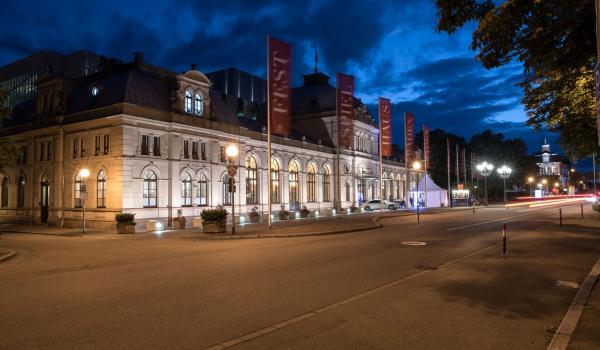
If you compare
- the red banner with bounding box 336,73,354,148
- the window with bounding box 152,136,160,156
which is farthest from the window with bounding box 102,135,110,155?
the red banner with bounding box 336,73,354,148

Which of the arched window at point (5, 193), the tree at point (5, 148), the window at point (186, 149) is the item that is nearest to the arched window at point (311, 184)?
the window at point (186, 149)

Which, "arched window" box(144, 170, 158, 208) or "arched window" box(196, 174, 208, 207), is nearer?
"arched window" box(144, 170, 158, 208)

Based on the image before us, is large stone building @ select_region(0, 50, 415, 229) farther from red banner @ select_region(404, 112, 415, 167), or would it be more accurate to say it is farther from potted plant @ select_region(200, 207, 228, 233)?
red banner @ select_region(404, 112, 415, 167)

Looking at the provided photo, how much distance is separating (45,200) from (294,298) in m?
36.8

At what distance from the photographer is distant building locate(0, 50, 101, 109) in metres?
62.0

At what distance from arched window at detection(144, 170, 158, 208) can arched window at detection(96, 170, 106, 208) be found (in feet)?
9.69

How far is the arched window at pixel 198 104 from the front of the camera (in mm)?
39625

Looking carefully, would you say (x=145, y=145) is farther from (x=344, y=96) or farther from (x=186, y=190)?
(x=344, y=96)

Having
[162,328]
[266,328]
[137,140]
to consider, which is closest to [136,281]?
[162,328]

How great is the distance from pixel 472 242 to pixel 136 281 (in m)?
14.2

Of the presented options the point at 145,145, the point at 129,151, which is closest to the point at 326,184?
the point at 145,145

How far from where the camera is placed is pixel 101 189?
3409 cm

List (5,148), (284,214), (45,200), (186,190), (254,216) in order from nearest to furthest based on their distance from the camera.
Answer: (5,148), (186,190), (254,216), (45,200), (284,214)

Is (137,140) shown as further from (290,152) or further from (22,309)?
(22,309)
